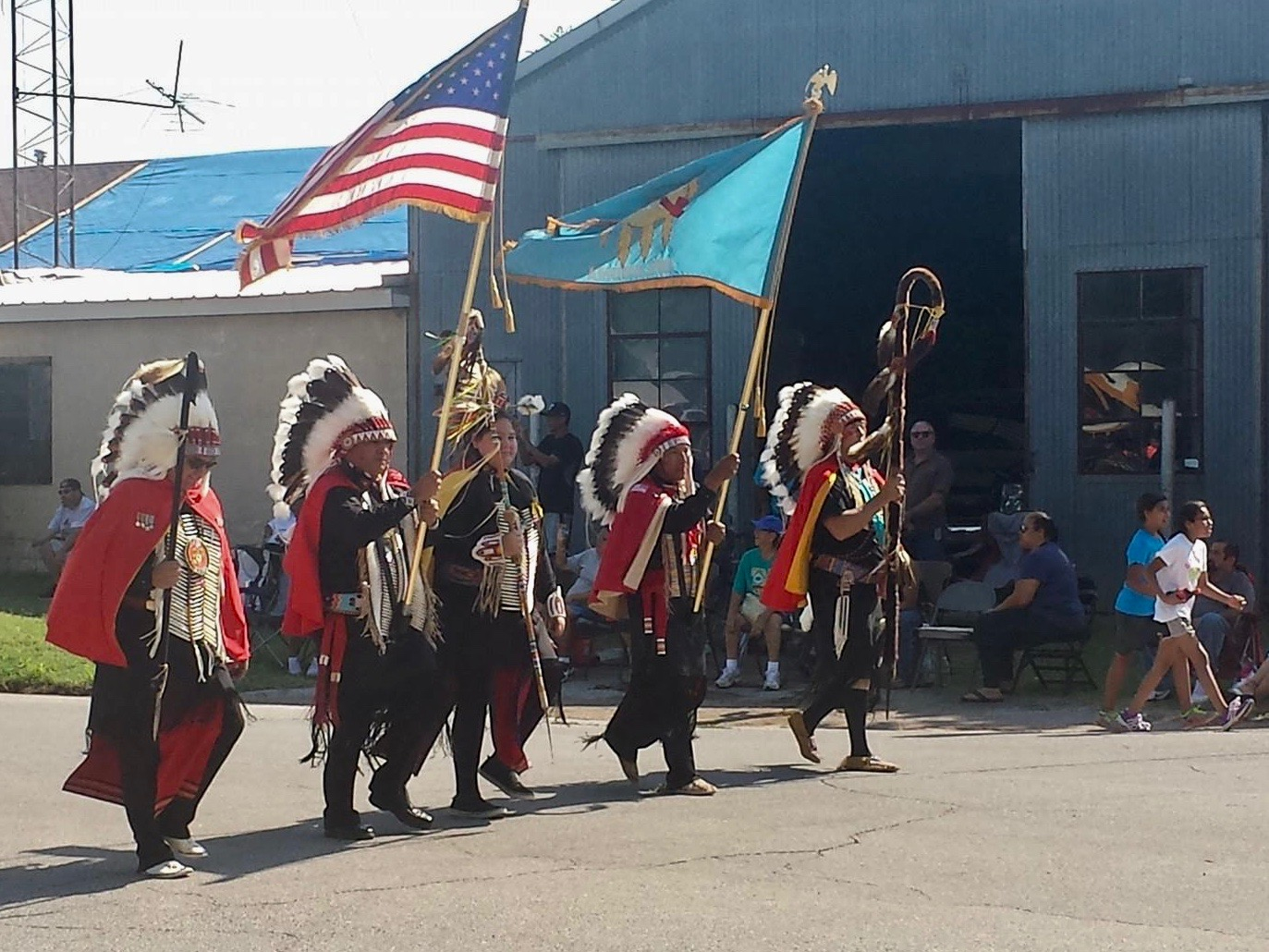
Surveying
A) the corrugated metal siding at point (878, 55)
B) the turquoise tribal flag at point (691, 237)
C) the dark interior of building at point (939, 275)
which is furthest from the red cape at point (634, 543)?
the dark interior of building at point (939, 275)

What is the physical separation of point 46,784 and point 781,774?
374 cm

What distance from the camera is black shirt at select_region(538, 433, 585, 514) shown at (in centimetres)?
1758

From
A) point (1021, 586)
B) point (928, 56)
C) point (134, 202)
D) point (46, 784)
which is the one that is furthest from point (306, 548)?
point (134, 202)

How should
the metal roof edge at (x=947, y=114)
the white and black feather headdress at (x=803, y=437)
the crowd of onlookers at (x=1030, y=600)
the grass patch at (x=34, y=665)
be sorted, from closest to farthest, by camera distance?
1. the white and black feather headdress at (x=803, y=437)
2. the crowd of onlookers at (x=1030, y=600)
3. the grass patch at (x=34, y=665)
4. the metal roof edge at (x=947, y=114)

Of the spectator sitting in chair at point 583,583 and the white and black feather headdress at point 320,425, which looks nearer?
the white and black feather headdress at point 320,425

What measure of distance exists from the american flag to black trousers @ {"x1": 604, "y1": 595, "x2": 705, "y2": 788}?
2.16m

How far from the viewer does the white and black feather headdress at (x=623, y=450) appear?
9.62 meters

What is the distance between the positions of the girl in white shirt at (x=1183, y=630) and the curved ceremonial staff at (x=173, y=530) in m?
6.76

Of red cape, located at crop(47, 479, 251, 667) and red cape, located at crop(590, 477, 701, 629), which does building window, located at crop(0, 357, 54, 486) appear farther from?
red cape, located at crop(47, 479, 251, 667)

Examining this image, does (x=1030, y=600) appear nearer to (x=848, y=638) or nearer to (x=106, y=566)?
(x=848, y=638)

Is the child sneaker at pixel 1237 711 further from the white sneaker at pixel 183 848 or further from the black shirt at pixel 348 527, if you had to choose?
the white sneaker at pixel 183 848

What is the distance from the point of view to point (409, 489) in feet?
27.1

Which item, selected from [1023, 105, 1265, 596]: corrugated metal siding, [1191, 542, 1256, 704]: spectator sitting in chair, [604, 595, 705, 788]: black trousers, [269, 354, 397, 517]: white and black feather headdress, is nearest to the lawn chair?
[1191, 542, 1256, 704]: spectator sitting in chair

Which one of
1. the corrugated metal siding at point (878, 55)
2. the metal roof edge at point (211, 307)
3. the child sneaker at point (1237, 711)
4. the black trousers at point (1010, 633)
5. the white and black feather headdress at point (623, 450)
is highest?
the corrugated metal siding at point (878, 55)
